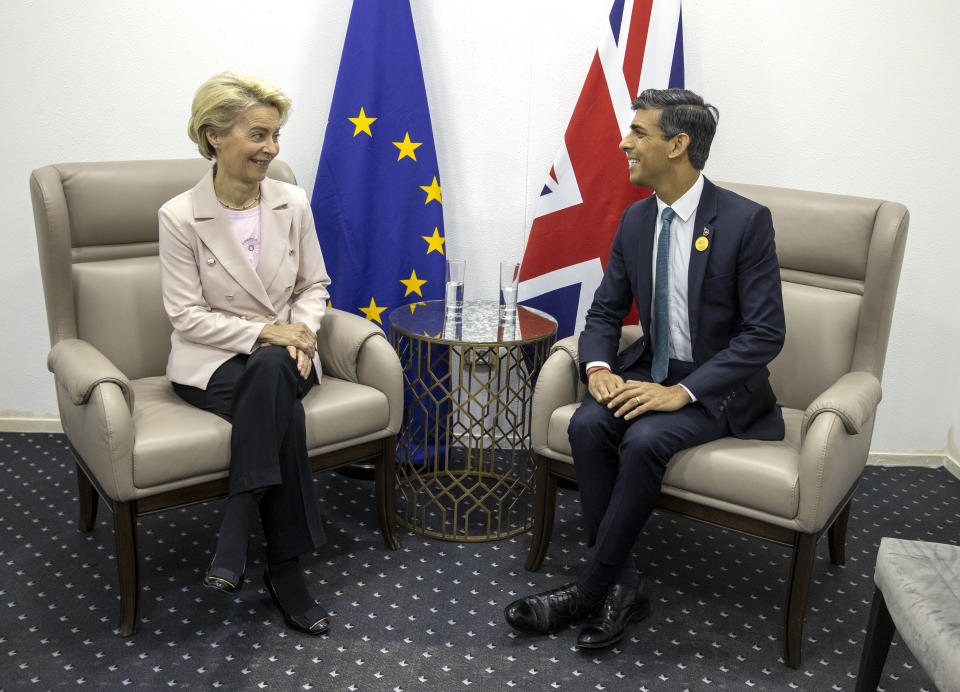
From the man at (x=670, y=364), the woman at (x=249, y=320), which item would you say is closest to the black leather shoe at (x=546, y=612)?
the man at (x=670, y=364)

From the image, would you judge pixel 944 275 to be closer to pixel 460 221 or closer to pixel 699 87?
pixel 699 87

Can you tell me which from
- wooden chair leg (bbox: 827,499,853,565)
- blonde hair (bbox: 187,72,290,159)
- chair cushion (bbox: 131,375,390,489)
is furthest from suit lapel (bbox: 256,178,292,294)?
wooden chair leg (bbox: 827,499,853,565)

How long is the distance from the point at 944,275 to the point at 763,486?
1629 mm

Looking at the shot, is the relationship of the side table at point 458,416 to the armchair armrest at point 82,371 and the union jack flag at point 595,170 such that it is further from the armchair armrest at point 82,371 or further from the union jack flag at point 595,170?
the armchair armrest at point 82,371

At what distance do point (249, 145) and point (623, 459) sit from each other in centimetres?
130

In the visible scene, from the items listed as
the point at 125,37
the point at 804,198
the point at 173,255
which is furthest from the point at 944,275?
the point at 125,37

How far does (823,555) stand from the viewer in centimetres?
284

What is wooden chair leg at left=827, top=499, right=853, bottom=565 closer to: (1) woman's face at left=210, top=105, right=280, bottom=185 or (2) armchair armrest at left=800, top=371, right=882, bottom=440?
(2) armchair armrest at left=800, top=371, right=882, bottom=440

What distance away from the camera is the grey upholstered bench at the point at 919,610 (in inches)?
61.6

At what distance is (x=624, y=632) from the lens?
2.38 meters

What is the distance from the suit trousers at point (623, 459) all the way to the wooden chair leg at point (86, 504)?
1479 millimetres

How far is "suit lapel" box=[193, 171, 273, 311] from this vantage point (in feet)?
8.02

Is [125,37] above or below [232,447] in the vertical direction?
above

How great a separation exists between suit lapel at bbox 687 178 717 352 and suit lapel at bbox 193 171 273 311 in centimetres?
120
